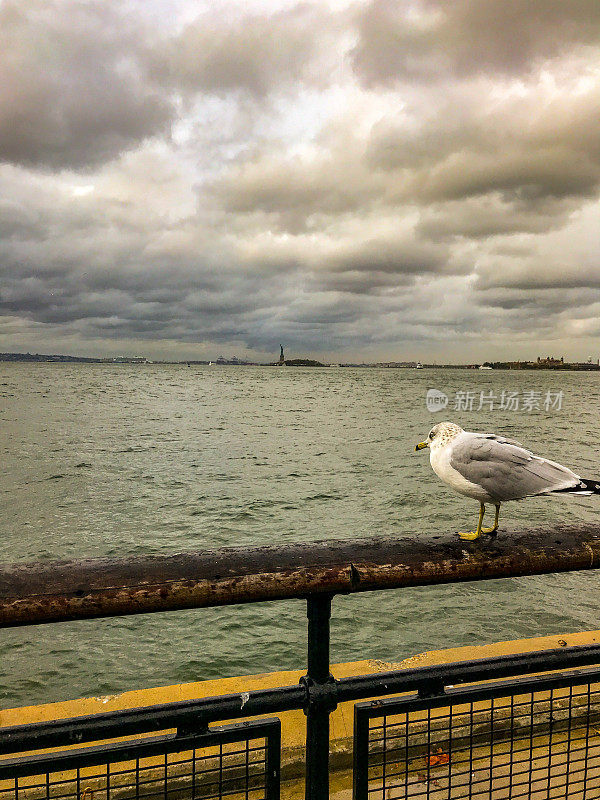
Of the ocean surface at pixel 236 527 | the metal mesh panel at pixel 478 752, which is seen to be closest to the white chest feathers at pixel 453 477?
the ocean surface at pixel 236 527

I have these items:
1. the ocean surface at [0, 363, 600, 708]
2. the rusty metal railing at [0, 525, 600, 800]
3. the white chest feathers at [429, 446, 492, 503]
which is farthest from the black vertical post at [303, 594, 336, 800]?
the white chest feathers at [429, 446, 492, 503]

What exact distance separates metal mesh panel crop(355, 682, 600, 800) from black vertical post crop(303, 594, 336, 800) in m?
0.09

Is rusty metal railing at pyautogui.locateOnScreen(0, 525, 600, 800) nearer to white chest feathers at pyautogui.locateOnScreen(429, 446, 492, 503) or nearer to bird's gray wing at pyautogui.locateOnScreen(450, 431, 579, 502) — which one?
bird's gray wing at pyautogui.locateOnScreen(450, 431, 579, 502)

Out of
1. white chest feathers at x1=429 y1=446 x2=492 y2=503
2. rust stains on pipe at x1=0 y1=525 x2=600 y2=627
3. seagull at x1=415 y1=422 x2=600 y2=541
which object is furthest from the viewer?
white chest feathers at x1=429 y1=446 x2=492 y2=503

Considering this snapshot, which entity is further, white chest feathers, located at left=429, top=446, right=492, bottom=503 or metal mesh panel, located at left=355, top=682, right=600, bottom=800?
white chest feathers, located at left=429, top=446, right=492, bottom=503

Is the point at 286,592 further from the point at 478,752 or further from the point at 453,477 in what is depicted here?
the point at 478,752

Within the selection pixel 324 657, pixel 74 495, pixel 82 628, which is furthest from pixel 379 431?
pixel 324 657

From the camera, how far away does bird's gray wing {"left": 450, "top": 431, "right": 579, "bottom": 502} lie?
269 cm

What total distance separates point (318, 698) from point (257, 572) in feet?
1.09

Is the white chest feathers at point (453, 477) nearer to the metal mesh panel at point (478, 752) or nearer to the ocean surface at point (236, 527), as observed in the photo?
the ocean surface at point (236, 527)

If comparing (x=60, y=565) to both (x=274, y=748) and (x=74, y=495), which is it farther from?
(x=74, y=495)

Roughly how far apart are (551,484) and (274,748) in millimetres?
1716

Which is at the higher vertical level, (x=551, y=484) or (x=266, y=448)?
(x=551, y=484)

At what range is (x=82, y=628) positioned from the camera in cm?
823
